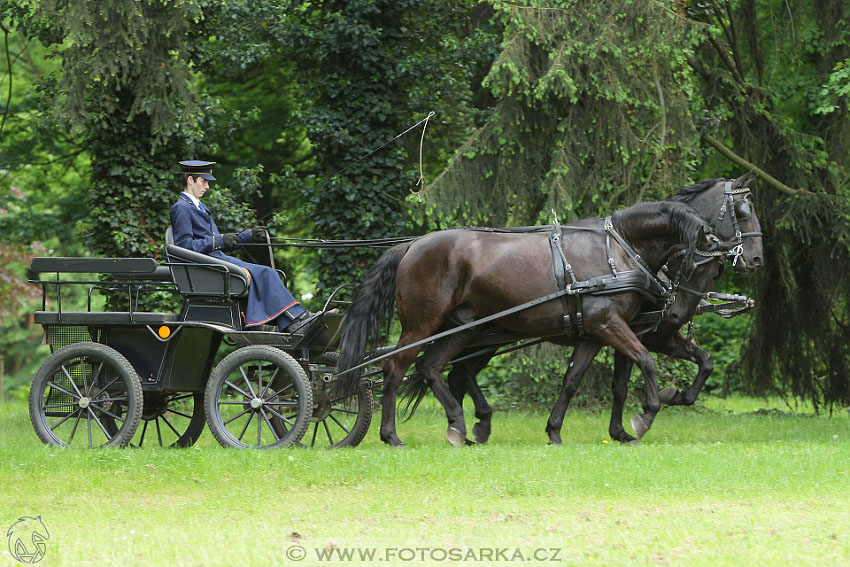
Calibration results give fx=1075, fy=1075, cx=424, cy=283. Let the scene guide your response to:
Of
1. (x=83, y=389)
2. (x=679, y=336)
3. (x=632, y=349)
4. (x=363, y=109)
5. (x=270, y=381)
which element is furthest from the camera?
(x=363, y=109)

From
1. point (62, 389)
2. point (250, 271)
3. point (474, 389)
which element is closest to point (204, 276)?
point (250, 271)

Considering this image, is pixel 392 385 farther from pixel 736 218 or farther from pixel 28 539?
pixel 28 539

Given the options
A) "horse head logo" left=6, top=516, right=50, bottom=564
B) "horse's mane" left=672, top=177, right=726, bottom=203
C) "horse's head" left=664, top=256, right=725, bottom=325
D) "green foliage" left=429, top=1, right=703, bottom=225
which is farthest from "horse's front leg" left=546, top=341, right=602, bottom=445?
"horse head logo" left=6, top=516, right=50, bottom=564

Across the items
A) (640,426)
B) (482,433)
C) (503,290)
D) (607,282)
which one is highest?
(607,282)

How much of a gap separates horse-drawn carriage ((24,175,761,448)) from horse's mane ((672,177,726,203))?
0.09 ft

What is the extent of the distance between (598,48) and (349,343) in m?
4.69

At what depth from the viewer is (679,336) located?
1020 cm

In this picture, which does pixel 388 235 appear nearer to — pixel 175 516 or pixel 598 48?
pixel 598 48

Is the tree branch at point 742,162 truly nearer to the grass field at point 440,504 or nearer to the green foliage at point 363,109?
the green foliage at point 363,109

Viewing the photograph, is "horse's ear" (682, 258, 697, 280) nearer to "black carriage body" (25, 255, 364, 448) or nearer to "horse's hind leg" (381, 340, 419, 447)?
"horse's hind leg" (381, 340, 419, 447)

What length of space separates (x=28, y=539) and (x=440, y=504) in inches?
97.2

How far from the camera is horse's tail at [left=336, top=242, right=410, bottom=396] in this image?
9398mm

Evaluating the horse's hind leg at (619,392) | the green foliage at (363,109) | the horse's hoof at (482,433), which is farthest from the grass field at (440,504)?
the green foliage at (363,109)

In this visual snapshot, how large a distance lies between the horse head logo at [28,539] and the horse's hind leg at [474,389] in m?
4.40
